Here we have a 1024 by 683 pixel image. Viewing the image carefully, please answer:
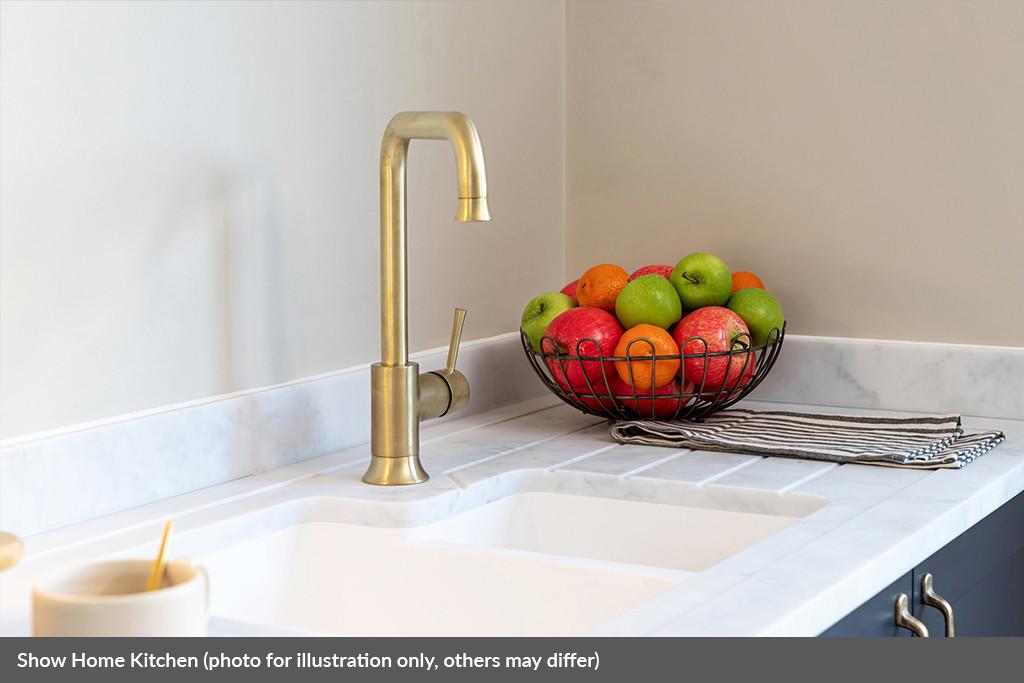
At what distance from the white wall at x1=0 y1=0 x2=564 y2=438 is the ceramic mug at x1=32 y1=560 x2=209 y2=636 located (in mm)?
381

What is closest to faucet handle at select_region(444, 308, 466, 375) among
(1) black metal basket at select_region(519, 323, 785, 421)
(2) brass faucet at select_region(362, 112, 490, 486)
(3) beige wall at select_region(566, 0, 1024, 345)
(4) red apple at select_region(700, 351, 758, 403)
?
(2) brass faucet at select_region(362, 112, 490, 486)

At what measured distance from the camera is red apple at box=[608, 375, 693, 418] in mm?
1479

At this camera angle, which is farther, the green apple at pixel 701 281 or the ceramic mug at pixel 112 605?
the green apple at pixel 701 281

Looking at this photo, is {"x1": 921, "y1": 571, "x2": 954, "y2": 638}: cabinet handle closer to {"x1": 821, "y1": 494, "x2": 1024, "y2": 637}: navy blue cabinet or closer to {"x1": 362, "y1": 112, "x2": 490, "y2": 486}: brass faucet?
{"x1": 821, "y1": 494, "x2": 1024, "y2": 637}: navy blue cabinet

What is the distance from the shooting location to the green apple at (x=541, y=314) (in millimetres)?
1549

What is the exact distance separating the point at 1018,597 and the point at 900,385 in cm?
37

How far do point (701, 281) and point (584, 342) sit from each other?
183mm

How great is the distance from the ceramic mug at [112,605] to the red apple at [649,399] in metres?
0.83

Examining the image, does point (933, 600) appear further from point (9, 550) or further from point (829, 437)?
point (9, 550)

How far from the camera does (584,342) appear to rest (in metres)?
1.47

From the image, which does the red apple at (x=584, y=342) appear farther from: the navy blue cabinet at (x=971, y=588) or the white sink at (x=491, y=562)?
the navy blue cabinet at (x=971, y=588)
